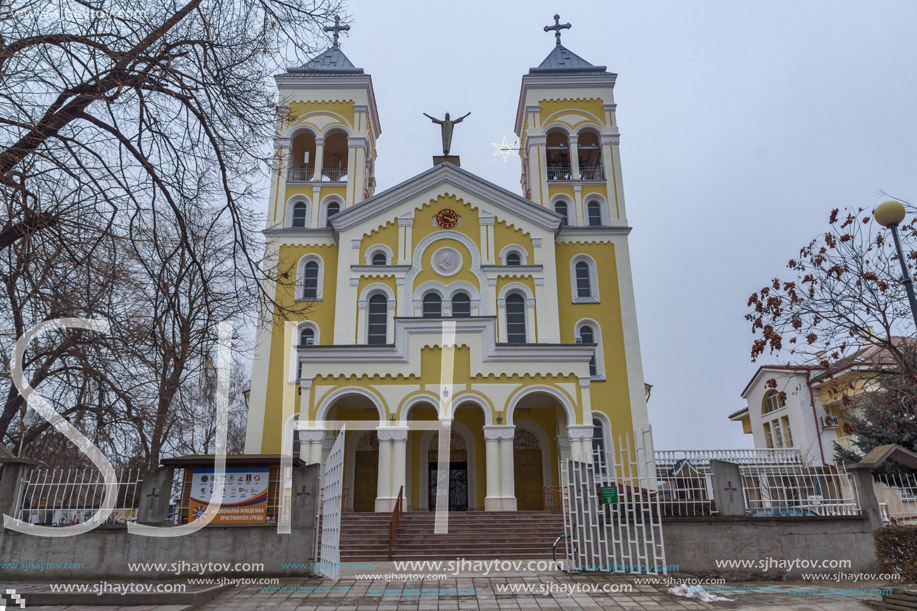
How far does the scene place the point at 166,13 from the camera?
6379mm

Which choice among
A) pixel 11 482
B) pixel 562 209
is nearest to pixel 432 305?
pixel 562 209

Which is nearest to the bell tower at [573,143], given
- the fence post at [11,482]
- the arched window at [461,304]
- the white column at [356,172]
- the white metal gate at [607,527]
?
the arched window at [461,304]

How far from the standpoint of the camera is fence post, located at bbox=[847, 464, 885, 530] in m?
10.9

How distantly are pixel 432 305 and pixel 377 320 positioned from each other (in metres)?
2.06

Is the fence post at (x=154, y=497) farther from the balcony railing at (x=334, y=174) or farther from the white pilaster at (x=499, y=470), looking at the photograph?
the balcony railing at (x=334, y=174)

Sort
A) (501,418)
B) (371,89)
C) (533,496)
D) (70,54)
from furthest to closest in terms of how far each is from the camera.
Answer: (371,89), (533,496), (501,418), (70,54)

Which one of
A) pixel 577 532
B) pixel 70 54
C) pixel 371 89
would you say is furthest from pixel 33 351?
pixel 371 89

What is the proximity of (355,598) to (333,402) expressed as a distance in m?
10.8

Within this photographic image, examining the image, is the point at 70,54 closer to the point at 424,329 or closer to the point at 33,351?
the point at 33,351

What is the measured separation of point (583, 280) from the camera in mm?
24609

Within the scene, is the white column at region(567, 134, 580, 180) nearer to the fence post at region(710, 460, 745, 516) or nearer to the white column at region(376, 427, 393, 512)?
the white column at region(376, 427, 393, 512)

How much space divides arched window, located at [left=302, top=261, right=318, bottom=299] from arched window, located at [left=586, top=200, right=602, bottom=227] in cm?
1127

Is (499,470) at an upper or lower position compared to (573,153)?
lower

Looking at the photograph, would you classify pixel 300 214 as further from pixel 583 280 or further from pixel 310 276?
pixel 583 280
